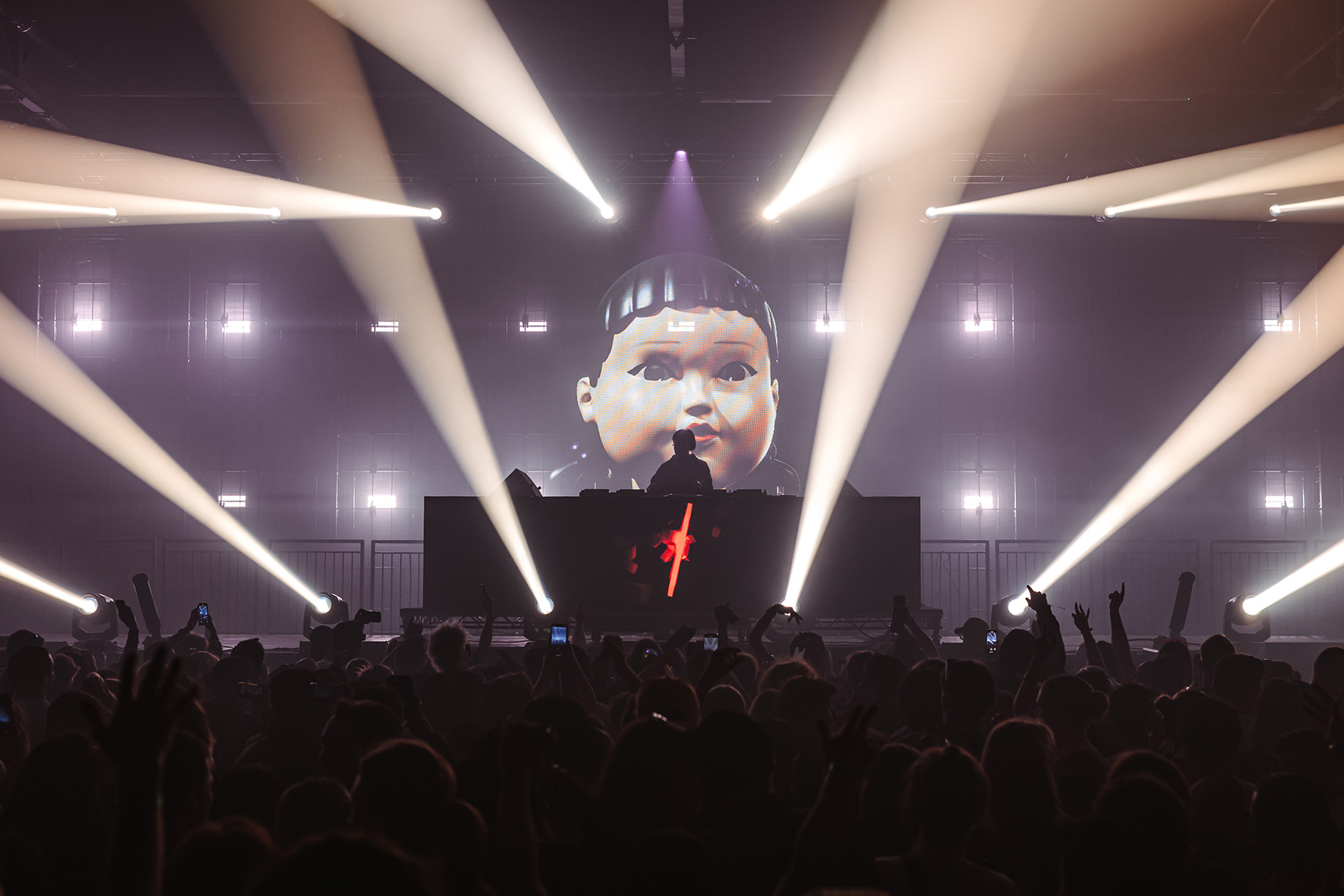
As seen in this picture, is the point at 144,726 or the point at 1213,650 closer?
the point at 144,726

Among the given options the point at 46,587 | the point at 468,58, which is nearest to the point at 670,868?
the point at 468,58

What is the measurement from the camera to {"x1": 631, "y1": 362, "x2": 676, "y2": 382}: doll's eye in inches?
557

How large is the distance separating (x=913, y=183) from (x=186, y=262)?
37.9 feet

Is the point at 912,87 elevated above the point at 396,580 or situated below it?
above

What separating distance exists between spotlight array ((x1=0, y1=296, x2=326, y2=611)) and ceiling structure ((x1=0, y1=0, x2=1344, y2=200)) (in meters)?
4.22

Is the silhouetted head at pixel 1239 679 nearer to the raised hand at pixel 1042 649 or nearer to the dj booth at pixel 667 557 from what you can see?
the raised hand at pixel 1042 649

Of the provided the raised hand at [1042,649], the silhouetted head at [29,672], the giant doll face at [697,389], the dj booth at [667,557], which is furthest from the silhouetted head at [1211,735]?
the giant doll face at [697,389]

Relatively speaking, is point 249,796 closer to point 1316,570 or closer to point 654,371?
point 654,371

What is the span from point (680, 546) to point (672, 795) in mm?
6637

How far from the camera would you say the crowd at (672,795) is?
1880 mm

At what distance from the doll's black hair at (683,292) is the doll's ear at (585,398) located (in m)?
0.14

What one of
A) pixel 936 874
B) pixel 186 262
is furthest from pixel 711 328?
pixel 936 874

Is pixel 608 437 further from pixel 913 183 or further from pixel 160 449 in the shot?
pixel 160 449

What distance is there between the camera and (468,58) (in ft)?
38.4
